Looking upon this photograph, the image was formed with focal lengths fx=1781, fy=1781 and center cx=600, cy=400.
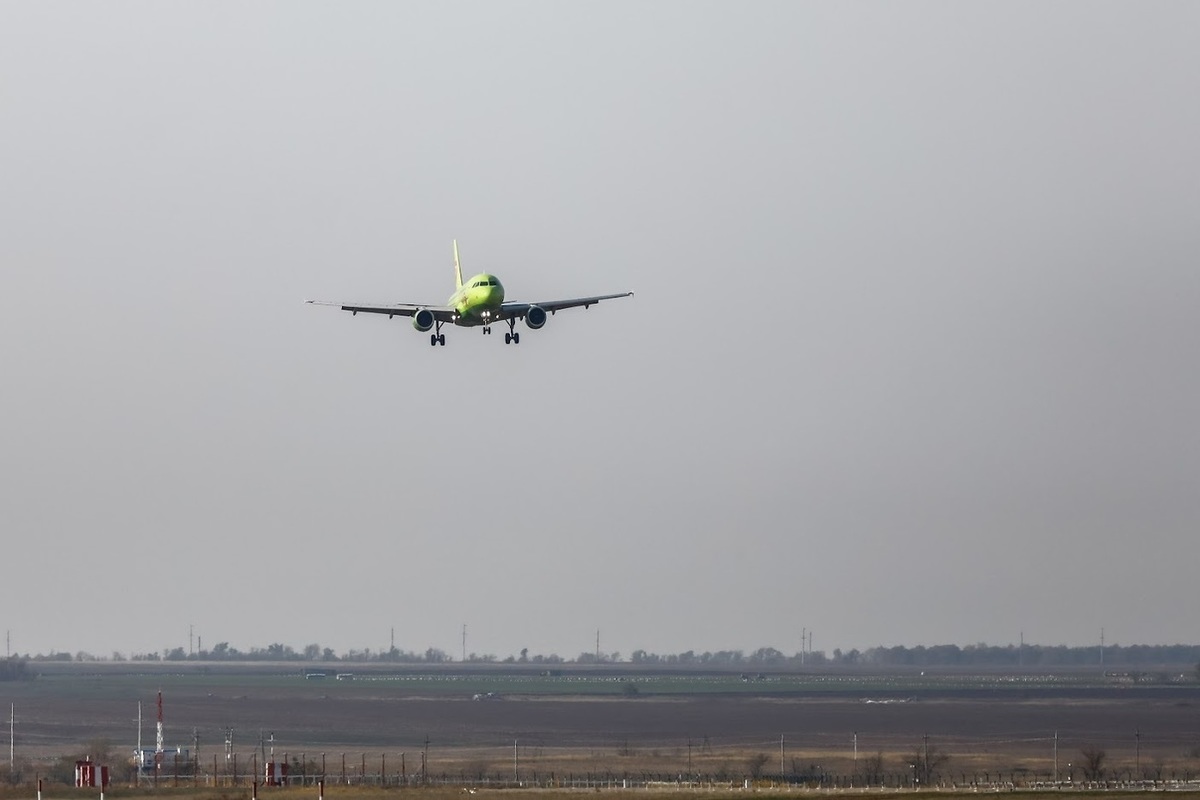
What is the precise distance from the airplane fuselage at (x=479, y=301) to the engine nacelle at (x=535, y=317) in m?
1.71

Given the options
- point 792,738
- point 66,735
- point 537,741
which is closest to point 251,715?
point 66,735

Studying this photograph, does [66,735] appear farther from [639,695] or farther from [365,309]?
[639,695]

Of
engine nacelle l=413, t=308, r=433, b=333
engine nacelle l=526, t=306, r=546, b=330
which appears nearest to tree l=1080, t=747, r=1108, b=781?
engine nacelle l=526, t=306, r=546, b=330

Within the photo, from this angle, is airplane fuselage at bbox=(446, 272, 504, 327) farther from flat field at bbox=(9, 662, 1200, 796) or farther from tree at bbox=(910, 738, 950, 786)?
tree at bbox=(910, 738, 950, 786)

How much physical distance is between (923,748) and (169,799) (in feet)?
186

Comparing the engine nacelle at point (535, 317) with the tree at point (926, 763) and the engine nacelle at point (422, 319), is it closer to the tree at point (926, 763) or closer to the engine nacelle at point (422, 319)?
the engine nacelle at point (422, 319)

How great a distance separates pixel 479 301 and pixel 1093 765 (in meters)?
41.3

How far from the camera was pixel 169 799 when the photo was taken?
235 feet

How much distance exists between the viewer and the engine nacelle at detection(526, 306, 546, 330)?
8886 centimetres

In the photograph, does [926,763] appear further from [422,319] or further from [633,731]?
[633,731]

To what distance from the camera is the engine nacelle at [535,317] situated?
88856mm

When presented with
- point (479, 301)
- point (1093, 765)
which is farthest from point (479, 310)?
point (1093, 765)

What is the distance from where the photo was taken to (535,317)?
3504 inches

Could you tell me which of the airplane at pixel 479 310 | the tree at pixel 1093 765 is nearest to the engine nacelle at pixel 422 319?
the airplane at pixel 479 310
